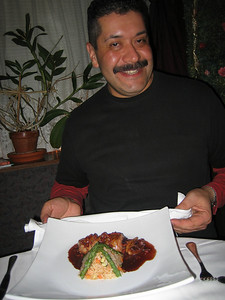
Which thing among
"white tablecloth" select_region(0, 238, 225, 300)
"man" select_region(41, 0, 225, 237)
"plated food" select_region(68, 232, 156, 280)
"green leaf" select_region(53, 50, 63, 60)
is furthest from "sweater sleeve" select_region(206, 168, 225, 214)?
"green leaf" select_region(53, 50, 63, 60)

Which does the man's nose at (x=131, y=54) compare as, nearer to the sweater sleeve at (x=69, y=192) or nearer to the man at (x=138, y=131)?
the man at (x=138, y=131)

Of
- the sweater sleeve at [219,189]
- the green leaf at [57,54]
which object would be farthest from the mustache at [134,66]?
the green leaf at [57,54]

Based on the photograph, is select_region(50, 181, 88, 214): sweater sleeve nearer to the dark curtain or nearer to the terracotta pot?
the terracotta pot

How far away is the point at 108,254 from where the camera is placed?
796 millimetres

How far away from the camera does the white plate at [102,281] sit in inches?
25.2

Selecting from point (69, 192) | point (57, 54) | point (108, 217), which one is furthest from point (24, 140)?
point (108, 217)

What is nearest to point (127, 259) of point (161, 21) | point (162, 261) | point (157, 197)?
point (162, 261)

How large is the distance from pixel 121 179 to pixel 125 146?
168 millimetres

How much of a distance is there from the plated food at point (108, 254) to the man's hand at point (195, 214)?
0.16 metres

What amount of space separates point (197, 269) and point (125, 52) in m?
0.99

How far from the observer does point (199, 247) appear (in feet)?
2.65

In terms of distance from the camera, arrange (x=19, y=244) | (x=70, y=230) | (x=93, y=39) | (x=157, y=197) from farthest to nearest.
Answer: (x=19, y=244) → (x=93, y=39) → (x=157, y=197) → (x=70, y=230)

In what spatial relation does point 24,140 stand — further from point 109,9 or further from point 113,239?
point 113,239

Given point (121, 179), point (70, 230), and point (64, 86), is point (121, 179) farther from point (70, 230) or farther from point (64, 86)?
point (64, 86)
